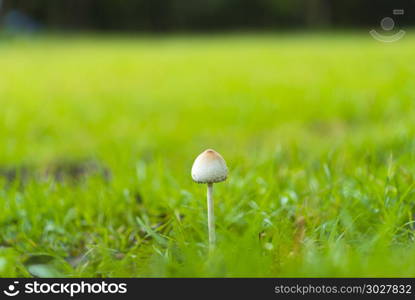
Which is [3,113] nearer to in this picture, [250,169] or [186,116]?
[186,116]

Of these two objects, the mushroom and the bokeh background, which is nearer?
the mushroom

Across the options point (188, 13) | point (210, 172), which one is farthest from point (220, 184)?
point (188, 13)

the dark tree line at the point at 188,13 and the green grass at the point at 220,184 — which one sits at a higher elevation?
the dark tree line at the point at 188,13

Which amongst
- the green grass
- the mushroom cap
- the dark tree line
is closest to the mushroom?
the mushroom cap

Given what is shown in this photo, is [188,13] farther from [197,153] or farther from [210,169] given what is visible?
Answer: [210,169]

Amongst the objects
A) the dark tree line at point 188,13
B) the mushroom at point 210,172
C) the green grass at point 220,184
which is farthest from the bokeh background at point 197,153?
the dark tree line at point 188,13

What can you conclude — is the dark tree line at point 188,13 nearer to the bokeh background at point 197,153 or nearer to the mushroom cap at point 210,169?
the bokeh background at point 197,153

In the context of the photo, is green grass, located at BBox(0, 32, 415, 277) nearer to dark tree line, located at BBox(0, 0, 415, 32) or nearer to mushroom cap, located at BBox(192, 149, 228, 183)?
mushroom cap, located at BBox(192, 149, 228, 183)
